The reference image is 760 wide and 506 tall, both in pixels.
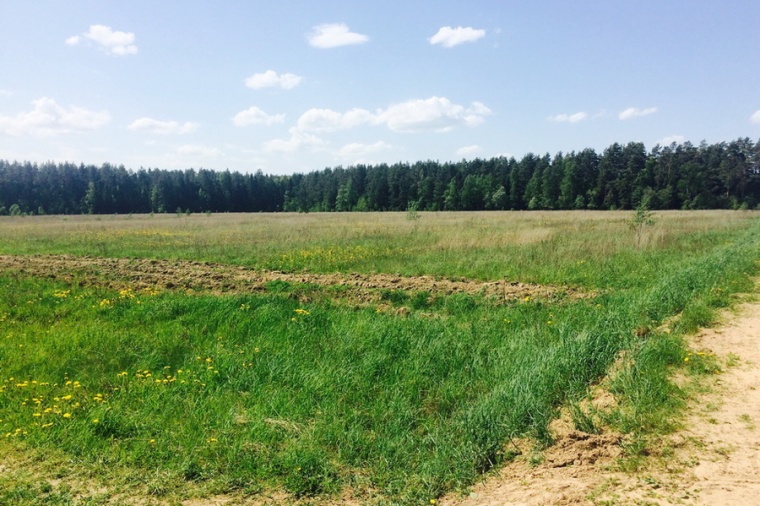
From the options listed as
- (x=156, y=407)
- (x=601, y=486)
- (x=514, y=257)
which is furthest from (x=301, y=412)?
(x=514, y=257)

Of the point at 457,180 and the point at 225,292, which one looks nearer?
the point at 225,292

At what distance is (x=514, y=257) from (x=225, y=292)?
892cm

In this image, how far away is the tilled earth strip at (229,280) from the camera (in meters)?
10.3

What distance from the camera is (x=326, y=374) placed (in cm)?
598

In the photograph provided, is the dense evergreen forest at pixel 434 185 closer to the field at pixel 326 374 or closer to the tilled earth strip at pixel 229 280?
the tilled earth strip at pixel 229 280

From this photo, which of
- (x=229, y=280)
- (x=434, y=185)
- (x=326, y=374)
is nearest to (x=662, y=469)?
(x=326, y=374)

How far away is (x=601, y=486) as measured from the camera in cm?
326

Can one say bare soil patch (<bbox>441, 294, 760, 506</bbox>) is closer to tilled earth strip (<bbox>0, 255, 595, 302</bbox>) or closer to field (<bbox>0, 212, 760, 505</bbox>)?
field (<bbox>0, 212, 760, 505</bbox>)

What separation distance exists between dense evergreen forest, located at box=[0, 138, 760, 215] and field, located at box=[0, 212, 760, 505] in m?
65.0

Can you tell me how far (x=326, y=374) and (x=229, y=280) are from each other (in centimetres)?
704

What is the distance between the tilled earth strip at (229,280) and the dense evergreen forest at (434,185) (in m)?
62.3

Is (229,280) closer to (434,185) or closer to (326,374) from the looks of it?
(326,374)

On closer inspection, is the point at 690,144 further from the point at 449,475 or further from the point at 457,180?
the point at 449,475

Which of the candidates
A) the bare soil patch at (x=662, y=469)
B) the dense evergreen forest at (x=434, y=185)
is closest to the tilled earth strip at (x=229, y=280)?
the bare soil patch at (x=662, y=469)
